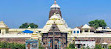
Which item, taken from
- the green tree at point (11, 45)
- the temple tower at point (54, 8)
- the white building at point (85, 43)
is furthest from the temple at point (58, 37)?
the temple tower at point (54, 8)

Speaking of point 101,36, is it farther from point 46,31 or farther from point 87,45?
point 46,31

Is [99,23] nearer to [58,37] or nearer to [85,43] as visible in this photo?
[85,43]

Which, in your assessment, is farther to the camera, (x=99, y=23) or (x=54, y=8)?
(x=99, y=23)

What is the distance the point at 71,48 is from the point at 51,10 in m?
21.2

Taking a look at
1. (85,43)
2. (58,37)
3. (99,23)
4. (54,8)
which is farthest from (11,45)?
(99,23)

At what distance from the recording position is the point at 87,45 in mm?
67625

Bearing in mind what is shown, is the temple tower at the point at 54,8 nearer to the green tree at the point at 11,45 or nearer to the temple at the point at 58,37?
the temple at the point at 58,37

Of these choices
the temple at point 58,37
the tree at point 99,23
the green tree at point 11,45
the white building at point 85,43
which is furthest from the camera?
the tree at point 99,23

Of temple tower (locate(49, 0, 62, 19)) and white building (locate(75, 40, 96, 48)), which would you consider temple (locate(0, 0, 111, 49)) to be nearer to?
white building (locate(75, 40, 96, 48))

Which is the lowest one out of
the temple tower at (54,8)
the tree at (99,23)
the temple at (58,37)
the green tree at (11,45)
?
the green tree at (11,45)

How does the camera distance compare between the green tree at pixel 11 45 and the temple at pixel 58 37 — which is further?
the temple at pixel 58 37

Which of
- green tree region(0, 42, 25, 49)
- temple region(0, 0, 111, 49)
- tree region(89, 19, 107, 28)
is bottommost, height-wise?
green tree region(0, 42, 25, 49)

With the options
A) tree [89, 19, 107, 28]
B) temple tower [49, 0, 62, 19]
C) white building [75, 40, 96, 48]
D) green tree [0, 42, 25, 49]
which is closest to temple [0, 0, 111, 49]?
white building [75, 40, 96, 48]

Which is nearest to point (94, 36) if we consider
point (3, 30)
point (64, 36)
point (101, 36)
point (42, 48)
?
point (101, 36)
